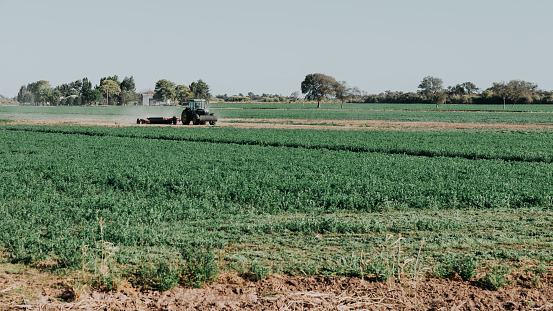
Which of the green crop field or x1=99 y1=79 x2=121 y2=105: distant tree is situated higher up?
x1=99 y1=79 x2=121 y2=105: distant tree

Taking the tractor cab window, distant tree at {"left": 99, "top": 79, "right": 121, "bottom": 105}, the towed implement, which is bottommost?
the towed implement

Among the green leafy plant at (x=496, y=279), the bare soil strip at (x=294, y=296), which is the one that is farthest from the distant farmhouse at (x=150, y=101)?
the green leafy plant at (x=496, y=279)

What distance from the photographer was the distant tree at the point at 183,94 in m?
184

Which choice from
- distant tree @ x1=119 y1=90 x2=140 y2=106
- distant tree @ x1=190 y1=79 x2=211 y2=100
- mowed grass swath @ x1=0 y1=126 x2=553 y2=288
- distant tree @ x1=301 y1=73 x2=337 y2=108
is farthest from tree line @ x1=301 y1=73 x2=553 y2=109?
mowed grass swath @ x1=0 y1=126 x2=553 y2=288

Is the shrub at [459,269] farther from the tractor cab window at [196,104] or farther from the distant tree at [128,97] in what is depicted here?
the distant tree at [128,97]

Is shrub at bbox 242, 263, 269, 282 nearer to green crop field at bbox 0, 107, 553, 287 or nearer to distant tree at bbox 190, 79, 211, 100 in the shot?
green crop field at bbox 0, 107, 553, 287

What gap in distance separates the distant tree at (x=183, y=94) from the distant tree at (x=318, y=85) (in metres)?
54.2

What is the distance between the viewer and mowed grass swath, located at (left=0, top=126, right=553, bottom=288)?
31.0ft

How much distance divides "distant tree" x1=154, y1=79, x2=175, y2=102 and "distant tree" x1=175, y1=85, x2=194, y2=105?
3366mm

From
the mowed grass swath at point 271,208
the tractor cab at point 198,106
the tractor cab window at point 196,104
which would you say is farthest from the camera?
the tractor cab window at point 196,104

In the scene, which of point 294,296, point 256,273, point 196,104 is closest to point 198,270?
point 256,273

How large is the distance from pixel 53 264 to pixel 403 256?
255 inches

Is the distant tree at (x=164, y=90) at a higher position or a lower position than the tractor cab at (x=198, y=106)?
higher

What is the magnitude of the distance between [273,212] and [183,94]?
584 feet
